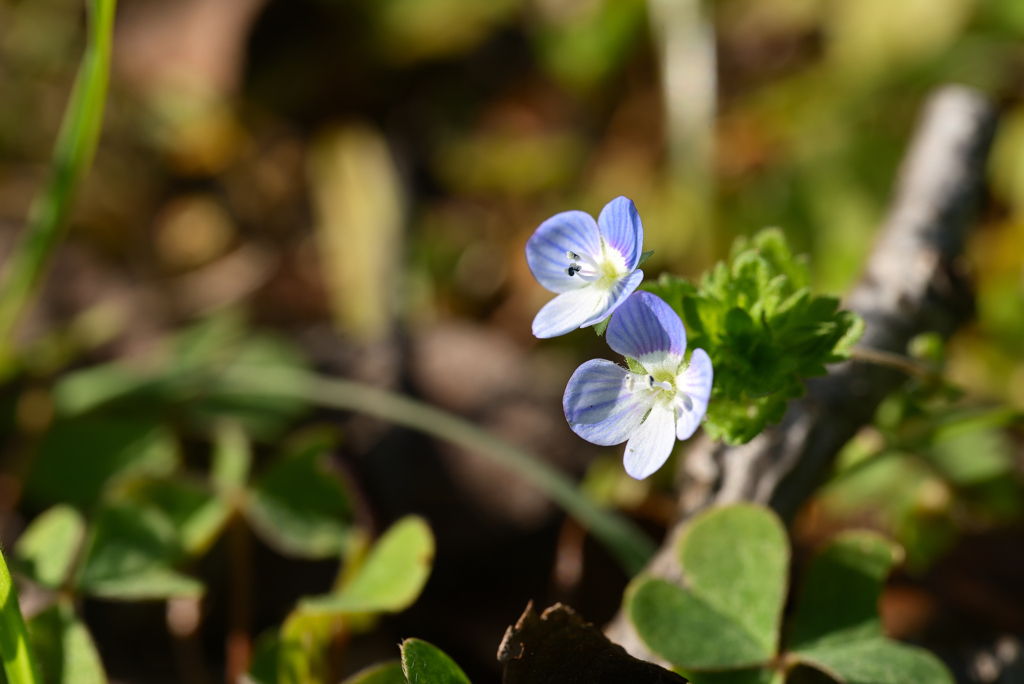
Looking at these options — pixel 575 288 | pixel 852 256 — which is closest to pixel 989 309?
pixel 852 256

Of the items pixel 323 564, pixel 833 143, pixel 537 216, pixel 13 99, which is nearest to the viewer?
pixel 323 564

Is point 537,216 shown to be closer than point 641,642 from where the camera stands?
No

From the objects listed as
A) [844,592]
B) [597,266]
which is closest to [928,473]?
[844,592]

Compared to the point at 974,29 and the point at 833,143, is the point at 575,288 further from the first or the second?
the point at 974,29

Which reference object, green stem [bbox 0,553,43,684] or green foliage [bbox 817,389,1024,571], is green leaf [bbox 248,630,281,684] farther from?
green foliage [bbox 817,389,1024,571]

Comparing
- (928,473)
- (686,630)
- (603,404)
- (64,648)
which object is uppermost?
(603,404)

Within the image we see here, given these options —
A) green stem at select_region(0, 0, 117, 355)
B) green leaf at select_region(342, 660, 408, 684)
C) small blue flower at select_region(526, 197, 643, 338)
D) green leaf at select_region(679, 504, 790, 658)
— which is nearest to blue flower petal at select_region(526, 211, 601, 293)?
small blue flower at select_region(526, 197, 643, 338)

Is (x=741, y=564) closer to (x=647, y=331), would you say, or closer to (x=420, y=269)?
(x=647, y=331)
